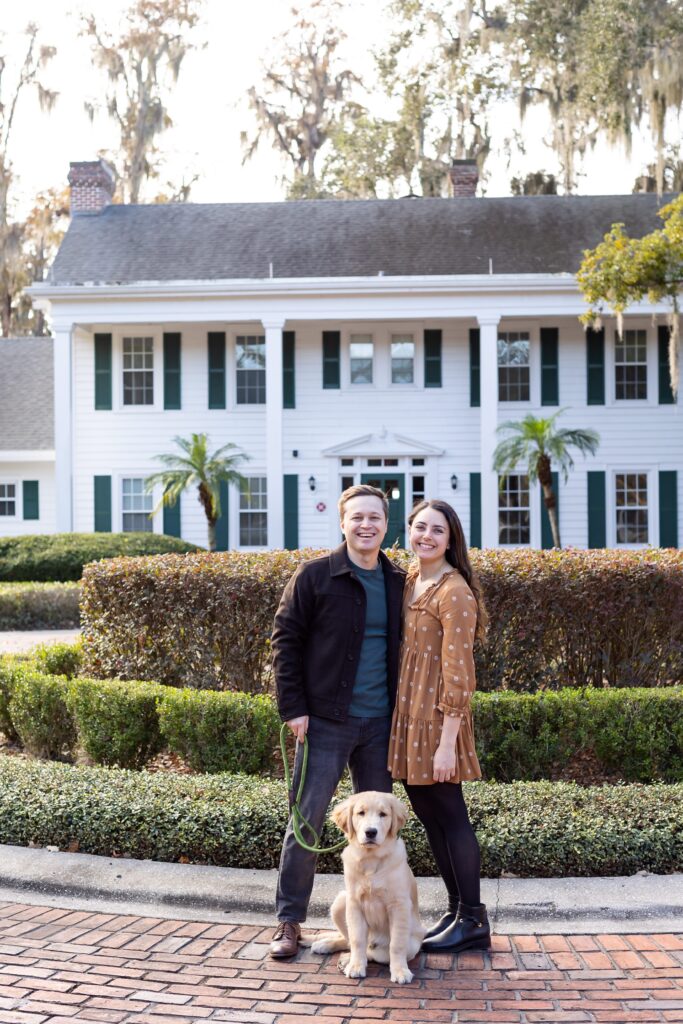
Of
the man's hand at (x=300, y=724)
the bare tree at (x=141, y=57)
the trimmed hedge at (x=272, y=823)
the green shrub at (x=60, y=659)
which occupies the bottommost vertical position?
the trimmed hedge at (x=272, y=823)

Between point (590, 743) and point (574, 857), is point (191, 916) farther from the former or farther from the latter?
point (590, 743)

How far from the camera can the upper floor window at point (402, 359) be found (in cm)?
2128

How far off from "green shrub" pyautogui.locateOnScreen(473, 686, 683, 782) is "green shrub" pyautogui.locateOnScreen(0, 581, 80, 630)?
9553 millimetres

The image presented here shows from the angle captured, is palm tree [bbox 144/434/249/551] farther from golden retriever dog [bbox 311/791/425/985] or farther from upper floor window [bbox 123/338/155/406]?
golden retriever dog [bbox 311/791/425/985]

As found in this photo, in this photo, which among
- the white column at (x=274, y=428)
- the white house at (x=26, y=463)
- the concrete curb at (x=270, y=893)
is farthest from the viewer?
the white house at (x=26, y=463)

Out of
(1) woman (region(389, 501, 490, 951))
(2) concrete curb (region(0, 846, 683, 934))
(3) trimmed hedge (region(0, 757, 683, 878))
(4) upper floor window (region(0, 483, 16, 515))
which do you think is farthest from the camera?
(4) upper floor window (region(0, 483, 16, 515))

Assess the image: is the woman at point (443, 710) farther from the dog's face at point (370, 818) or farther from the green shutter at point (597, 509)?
the green shutter at point (597, 509)

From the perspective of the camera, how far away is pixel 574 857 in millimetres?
4711

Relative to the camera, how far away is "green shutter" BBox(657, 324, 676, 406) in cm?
2088

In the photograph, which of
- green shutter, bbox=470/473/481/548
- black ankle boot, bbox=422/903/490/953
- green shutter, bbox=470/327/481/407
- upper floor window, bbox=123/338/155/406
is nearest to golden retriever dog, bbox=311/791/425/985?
black ankle boot, bbox=422/903/490/953

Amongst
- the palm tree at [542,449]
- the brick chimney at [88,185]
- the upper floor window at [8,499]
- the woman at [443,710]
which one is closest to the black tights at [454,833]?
the woman at [443,710]

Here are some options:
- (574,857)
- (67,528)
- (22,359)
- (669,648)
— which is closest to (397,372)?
(67,528)

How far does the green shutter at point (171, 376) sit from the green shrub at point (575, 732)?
16.2 meters

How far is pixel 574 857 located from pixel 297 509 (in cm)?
1640
